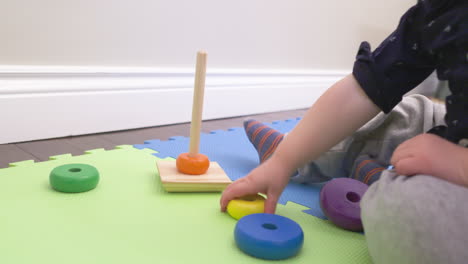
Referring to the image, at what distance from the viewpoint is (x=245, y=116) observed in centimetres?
146

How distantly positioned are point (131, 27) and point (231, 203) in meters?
0.65

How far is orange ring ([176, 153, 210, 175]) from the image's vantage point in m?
0.71

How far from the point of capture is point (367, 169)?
750mm

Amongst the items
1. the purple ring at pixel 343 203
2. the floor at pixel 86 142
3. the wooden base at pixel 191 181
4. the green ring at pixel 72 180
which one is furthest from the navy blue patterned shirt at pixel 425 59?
the floor at pixel 86 142

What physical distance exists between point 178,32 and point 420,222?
0.93 meters

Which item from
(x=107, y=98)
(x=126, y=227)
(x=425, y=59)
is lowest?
(x=126, y=227)

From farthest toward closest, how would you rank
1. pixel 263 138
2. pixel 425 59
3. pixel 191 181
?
pixel 263 138 → pixel 191 181 → pixel 425 59

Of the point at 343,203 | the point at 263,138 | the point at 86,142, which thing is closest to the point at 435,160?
the point at 343,203

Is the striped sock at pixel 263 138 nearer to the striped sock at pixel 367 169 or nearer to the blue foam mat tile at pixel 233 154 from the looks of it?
the blue foam mat tile at pixel 233 154

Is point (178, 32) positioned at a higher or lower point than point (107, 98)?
higher

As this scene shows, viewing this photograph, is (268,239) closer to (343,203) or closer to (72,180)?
(343,203)

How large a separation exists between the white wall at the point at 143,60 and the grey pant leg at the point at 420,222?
766 mm

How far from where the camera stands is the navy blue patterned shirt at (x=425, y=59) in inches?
19.4

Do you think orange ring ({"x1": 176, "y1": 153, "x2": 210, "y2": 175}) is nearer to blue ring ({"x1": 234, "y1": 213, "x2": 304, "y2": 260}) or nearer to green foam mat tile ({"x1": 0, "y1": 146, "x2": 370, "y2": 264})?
green foam mat tile ({"x1": 0, "y1": 146, "x2": 370, "y2": 264})
